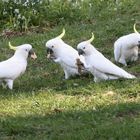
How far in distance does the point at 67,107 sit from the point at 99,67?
1.23m

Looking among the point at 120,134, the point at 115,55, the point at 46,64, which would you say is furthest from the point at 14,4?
the point at 120,134

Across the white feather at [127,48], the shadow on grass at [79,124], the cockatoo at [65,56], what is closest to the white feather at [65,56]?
the cockatoo at [65,56]

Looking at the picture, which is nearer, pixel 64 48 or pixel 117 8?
pixel 64 48

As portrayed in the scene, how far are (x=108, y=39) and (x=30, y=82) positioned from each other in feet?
9.35

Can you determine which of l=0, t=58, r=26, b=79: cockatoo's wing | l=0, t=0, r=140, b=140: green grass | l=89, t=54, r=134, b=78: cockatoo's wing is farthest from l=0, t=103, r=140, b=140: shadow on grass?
l=0, t=58, r=26, b=79: cockatoo's wing

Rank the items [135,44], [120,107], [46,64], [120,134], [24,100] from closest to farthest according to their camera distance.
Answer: [120,134]
[120,107]
[24,100]
[135,44]
[46,64]

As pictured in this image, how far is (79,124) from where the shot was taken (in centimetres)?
636

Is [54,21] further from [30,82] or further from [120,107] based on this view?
[120,107]

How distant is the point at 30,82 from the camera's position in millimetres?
8609

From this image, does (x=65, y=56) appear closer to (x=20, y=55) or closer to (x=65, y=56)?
(x=65, y=56)

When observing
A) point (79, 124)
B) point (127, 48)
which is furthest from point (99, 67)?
point (79, 124)

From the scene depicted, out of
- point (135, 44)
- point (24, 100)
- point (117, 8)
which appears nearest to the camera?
point (24, 100)

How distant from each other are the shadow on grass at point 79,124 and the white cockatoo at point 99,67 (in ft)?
3.56

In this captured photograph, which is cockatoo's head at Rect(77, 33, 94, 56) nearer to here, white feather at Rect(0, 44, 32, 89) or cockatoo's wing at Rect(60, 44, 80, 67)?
cockatoo's wing at Rect(60, 44, 80, 67)
